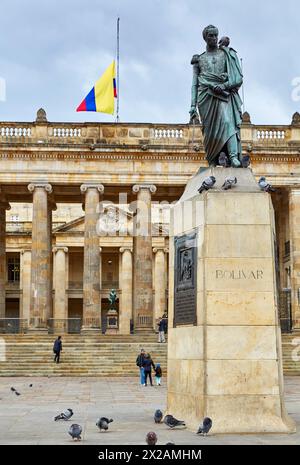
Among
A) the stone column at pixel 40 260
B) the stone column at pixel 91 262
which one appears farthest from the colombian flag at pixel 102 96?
the stone column at pixel 40 260

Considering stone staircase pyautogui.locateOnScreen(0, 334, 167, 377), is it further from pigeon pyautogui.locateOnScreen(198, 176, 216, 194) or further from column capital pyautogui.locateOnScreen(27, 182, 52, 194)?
pigeon pyautogui.locateOnScreen(198, 176, 216, 194)

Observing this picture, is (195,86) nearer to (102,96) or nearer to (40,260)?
(40,260)

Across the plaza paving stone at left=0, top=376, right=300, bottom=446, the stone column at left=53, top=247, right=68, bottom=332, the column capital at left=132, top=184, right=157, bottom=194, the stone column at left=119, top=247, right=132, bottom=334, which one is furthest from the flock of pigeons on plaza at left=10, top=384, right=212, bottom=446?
the stone column at left=53, top=247, right=68, bottom=332

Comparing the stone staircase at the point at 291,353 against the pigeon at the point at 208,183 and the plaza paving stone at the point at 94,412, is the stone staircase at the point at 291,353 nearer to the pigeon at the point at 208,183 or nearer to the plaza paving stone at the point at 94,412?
the plaza paving stone at the point at 94,412

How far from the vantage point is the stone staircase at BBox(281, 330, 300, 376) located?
34.6 meters

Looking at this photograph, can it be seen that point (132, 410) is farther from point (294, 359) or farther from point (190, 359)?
point (294, 359)

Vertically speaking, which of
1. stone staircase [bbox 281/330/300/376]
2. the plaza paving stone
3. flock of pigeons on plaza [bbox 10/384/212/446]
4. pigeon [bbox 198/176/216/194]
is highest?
pigeon [bbox 198/176/216/194]

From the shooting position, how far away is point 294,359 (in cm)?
3594

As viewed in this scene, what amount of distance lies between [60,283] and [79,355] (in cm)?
2529

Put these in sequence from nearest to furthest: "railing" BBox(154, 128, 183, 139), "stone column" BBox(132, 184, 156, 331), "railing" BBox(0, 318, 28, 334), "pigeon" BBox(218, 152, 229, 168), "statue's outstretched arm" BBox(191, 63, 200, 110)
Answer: "pigeon" BBox(218, 152, 229, 168)
"statue's outstretched arm" BBox(191, 63, 200, 110)
"stone column" BBox(132, 184, 156, 331)
"railing" BBox(154, 128, 183, 139)
"railing" BBox(0, 318, 28, 334)

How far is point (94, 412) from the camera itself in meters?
17.5

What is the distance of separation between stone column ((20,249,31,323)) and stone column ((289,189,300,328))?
85.3 feet
